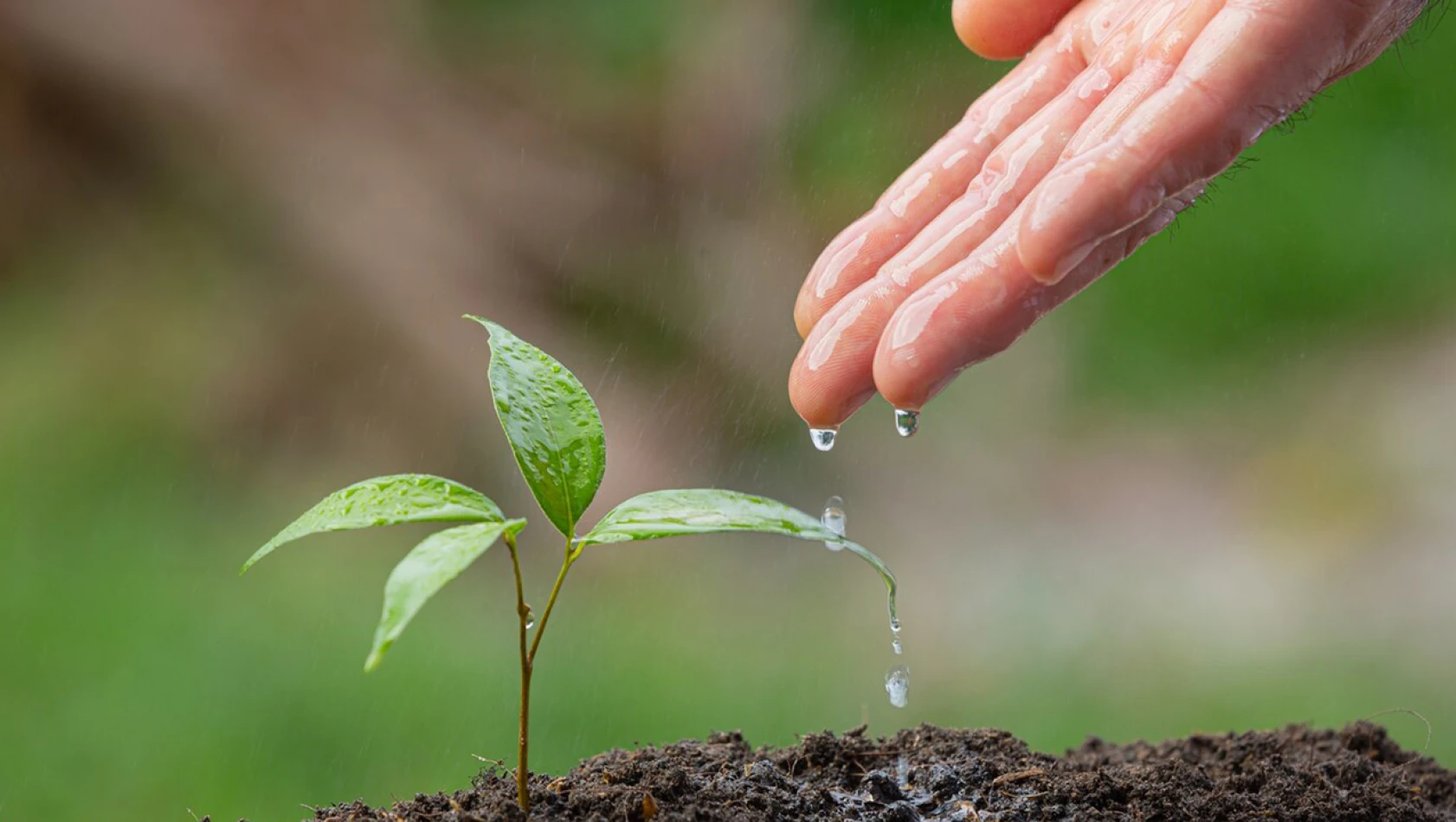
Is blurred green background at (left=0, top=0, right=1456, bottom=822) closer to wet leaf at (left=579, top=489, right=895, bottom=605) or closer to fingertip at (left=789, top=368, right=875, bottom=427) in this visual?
fingertip at (left=789, top=368, right=875, bottom=427)

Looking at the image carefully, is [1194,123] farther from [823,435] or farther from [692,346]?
[692,346]

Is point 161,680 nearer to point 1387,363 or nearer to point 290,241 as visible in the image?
point 290,241

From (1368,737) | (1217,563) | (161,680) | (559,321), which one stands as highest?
(559,321)

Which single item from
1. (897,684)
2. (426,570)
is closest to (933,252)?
(897,684)

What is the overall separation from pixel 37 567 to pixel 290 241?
110cm

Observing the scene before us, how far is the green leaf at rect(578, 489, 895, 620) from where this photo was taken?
0.75 meters

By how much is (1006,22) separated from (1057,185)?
636mm

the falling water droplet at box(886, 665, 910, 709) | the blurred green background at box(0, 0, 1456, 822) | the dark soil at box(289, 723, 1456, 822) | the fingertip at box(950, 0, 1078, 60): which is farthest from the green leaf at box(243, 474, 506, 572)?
the blurred green background at box(0, 0, 1456, 822)

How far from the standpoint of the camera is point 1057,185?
39.1 inches

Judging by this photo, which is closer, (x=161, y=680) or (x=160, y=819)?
(x=160, y=819)

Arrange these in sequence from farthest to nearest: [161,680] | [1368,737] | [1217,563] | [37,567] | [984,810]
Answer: [1217,563]
[37,567]
[161,680]
[1368,737]
[984,810]

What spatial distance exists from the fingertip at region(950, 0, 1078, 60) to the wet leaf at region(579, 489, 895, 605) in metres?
0.96

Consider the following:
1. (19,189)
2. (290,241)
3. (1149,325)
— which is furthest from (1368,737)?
(19,189)

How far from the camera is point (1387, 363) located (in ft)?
11.5
